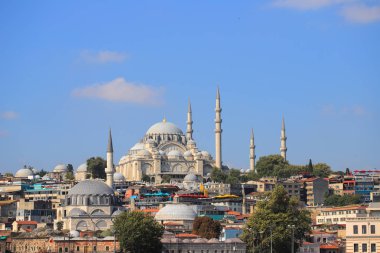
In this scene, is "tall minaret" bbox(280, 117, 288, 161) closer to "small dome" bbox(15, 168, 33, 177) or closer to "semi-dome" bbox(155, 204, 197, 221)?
"small dome" bbox(15, 168, 33, 177)

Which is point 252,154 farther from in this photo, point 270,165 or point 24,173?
point 24,173

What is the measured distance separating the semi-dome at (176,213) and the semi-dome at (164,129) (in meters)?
50.4

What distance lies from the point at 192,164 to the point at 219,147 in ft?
19.0

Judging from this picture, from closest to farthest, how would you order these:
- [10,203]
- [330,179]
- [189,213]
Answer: [189,213]
[10,203]
[330,179]

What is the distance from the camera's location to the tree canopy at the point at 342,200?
10250 cm

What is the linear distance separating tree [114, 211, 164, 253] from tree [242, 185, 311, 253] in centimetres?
475

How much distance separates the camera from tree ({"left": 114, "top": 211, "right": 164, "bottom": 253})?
2640 inches

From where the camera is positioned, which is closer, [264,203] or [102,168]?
[264,203]

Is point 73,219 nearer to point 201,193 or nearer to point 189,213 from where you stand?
point 189,213

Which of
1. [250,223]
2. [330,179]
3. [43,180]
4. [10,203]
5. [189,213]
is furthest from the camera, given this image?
[43,180]

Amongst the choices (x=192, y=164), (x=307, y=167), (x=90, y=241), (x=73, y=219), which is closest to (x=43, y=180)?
(x=192, y=164)

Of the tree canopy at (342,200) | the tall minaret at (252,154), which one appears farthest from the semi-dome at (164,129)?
the tree canopy at (342,200)

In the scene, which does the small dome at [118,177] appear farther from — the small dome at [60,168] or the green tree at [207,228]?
the green tree at [207,228]

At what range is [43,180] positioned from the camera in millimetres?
123625
